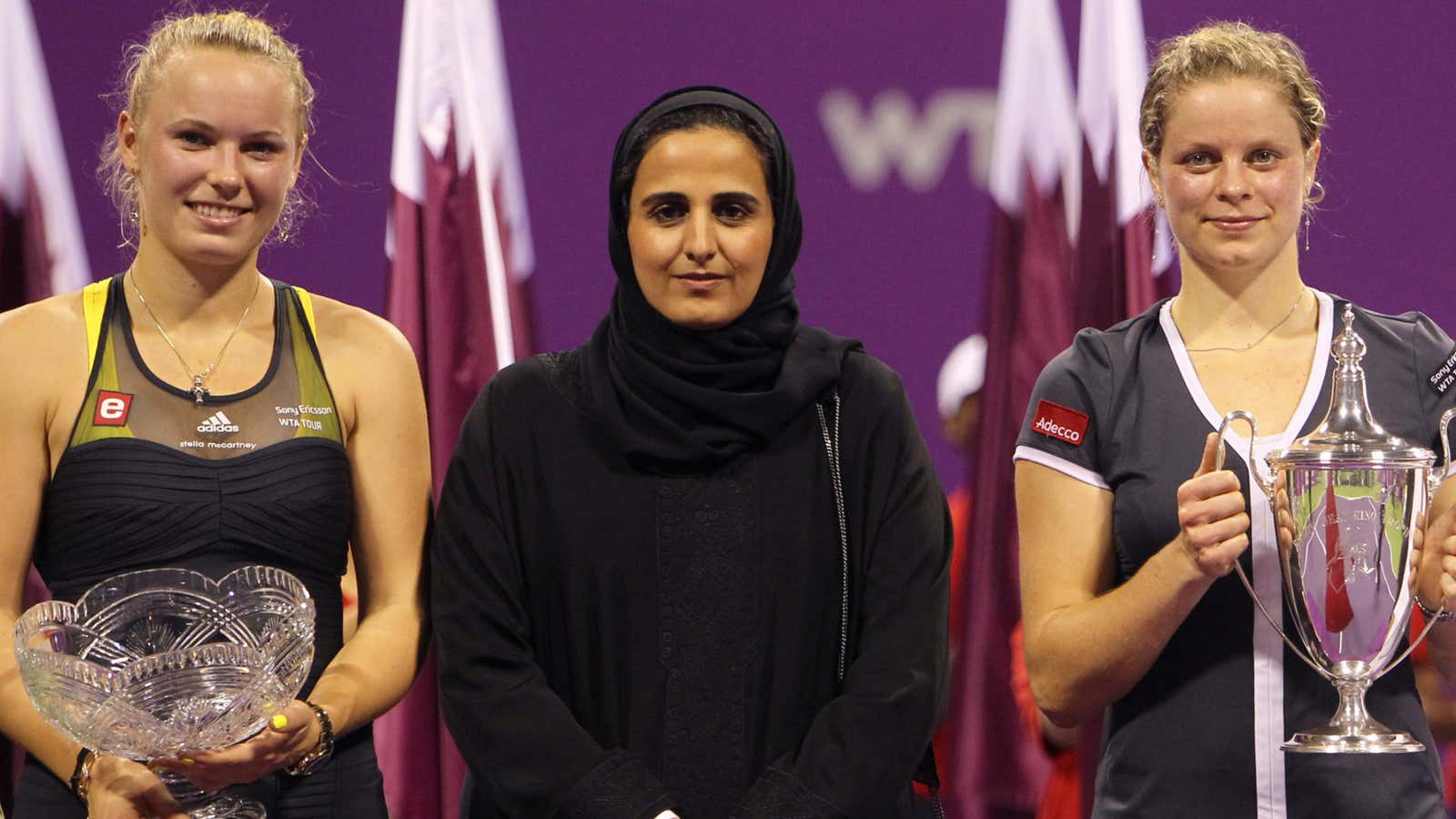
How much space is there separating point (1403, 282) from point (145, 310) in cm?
255

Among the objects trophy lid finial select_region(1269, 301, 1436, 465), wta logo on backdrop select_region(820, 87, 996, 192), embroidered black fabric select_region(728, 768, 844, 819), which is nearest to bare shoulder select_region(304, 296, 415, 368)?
embroidered black fabric select_region(728, 768, 844, 819)

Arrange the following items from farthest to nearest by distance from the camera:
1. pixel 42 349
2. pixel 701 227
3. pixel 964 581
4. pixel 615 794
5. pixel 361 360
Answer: pixel 964 581 → pixel 361 360 → pixel 42 349 → pixel 701 227 → pixel 615 794

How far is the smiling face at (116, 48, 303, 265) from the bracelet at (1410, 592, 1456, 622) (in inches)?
55.1

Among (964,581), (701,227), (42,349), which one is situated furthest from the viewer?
(964,581)

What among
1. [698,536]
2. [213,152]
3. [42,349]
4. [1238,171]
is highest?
[213,152]

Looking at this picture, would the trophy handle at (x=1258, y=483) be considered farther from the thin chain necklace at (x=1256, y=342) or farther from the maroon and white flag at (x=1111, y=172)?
the maroon and white flag at (x=1111, y=172)

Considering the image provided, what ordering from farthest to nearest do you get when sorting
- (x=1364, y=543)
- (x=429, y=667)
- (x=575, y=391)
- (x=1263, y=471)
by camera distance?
(x=429, y=667)
(x=575, y=391)
(x=1263, y=471)
(x=1364, y=543)

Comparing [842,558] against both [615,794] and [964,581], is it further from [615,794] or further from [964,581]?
[964,581]

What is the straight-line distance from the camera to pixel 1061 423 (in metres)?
1.87

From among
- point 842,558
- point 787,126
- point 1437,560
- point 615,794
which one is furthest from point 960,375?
point 615,794

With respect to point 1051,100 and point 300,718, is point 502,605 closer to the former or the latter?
point 300,718

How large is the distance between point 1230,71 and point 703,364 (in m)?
0.70

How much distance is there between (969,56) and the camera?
3449mm

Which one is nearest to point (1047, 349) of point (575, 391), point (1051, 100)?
point (1051, 100)
